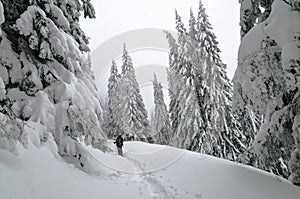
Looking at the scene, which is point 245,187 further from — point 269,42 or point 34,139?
point 34,139

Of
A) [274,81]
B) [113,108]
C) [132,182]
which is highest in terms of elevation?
[113,108]

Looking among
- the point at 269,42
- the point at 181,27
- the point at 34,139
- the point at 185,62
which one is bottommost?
the point at 34,139

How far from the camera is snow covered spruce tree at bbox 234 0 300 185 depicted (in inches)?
247

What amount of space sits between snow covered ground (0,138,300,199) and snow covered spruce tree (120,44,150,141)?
24528mm

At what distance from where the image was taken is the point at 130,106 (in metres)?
36.3

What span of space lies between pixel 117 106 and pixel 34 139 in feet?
112

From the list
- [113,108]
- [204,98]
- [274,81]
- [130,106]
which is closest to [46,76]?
[274,81]

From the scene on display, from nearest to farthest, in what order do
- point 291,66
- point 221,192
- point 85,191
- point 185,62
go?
point 291,66
point 85,191
point 221,192
point 185,62

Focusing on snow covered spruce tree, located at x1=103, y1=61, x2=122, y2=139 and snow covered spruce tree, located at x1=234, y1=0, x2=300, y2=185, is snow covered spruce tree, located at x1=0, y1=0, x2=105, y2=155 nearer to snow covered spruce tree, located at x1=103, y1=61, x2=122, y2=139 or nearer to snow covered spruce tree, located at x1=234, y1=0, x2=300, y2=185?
snow covered spruce tree, located at x1=234, y1=0, x2=300, y2=185

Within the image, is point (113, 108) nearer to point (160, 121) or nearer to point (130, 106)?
point (130, 106)

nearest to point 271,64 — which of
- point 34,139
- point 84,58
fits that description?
point 84,58

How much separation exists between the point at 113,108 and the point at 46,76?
3413 centimetres

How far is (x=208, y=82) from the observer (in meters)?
20.0

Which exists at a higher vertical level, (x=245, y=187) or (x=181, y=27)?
(x=181, y=27)
